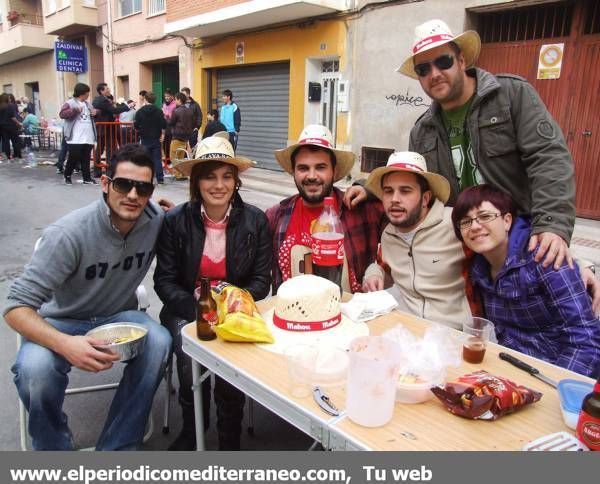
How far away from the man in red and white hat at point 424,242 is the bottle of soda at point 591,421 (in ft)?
3.82

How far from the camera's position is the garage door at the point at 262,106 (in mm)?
12758

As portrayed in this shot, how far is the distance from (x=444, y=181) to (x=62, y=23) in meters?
23.6

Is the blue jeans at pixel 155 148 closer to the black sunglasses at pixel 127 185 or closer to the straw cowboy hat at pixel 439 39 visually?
the black sunglasses at pixel 127 185

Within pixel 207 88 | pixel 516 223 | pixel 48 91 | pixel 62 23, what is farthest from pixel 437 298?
pixel 48 91

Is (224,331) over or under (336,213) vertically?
under

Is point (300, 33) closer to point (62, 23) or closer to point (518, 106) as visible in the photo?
point (518, 106)

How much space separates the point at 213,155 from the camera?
2.61 metres

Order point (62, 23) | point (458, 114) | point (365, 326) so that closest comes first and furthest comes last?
point (365, 326) → point (458, 114) → point (62, 23)

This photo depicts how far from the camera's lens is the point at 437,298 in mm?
2543

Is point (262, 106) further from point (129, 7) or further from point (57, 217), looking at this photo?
point (129, 7)

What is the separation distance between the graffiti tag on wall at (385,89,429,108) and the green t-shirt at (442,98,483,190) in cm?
695

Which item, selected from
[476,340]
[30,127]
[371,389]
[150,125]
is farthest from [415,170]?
[30,127]

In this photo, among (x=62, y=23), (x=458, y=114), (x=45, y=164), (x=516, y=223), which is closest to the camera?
(x=516, y=223)

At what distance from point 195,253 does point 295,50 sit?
10384 mm
